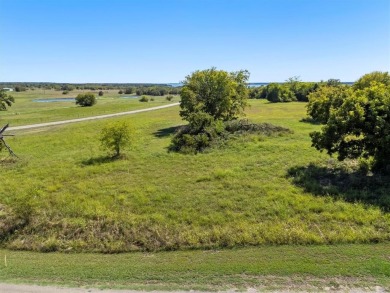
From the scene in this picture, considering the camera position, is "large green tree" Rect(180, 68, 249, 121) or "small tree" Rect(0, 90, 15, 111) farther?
"large green tree" Rect(180, 68, 249, 121)

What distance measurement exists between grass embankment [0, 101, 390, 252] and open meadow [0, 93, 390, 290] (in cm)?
5

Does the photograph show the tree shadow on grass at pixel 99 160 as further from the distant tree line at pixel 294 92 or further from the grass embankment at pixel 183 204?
the distant tree line at pixel 294 92

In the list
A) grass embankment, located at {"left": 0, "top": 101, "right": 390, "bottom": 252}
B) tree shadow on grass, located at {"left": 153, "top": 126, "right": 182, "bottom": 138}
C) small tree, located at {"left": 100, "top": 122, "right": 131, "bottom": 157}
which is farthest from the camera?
tree shadow on grass, located at {"left": 153, "top": 126, "right": 182, "bottom": 138}

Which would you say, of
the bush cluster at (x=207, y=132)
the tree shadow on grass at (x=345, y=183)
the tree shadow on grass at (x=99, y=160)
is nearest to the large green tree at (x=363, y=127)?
the tree shadow on grass at (x=345, y=183)

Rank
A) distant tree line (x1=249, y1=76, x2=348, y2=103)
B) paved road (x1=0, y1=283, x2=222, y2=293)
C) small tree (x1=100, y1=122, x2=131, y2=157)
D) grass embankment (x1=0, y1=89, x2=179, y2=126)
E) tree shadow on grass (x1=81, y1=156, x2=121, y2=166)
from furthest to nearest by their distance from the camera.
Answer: distant tree line (x1=249, y1=76, x2=348, y2=103), grass embankment (x1=0, y1=89, x2=179, y2=126), small tree (x1=100, y1=122, x2=131, y2=157), tree shadow on grass (x1=81, y1=156, x2=121, y2=166), paved road (x1=0, y1=283, x2=222, y2=293)

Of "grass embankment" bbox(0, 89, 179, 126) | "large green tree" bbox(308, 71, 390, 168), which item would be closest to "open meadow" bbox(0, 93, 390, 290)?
"large green tree" bbox(308, 71, 390, 168)

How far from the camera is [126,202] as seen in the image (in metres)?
15.0

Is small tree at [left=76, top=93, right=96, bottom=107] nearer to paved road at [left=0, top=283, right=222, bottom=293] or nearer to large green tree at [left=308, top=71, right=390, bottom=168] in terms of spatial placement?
large green tree at [left=308, top=71, right=390, bottom=168]

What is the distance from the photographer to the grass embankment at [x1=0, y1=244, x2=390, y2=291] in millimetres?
8766

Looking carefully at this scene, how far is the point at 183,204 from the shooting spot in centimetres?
1454

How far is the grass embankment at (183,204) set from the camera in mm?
11844

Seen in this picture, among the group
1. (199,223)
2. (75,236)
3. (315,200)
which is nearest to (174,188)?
(199,223)

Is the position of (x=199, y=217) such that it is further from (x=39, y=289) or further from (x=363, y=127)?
(x=363, y=127)

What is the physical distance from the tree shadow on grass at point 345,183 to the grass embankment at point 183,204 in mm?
72
